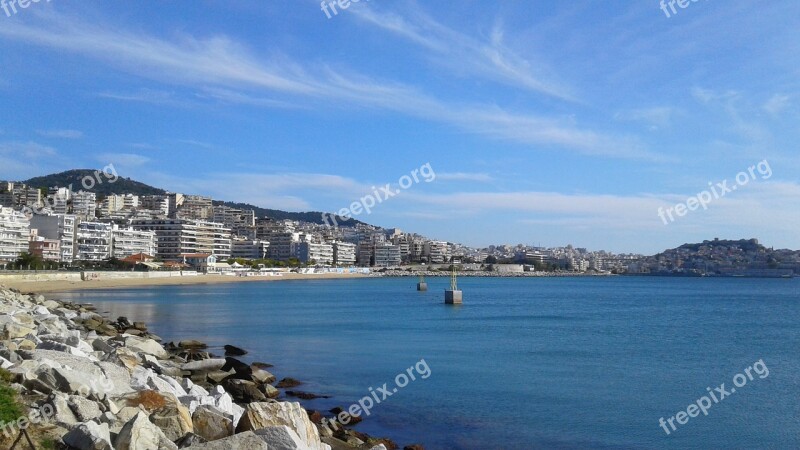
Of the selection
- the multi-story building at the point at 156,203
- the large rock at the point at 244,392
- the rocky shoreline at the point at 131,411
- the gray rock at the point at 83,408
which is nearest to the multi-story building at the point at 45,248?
the multi-story building at the point at 156,203

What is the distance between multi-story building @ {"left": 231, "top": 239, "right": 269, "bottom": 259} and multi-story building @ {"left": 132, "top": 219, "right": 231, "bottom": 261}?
14.5m

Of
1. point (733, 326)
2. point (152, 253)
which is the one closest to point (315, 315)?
point (733, 326)

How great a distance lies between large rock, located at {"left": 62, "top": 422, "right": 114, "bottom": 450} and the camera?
7.06 m

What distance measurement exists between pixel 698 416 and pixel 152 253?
123 metres

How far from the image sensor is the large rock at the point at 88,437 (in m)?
7.06

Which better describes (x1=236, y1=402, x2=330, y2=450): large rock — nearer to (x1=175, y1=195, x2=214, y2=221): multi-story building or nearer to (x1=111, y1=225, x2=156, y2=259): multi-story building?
(x1=111, y1=225, x2=156, y2=259): multi-story building

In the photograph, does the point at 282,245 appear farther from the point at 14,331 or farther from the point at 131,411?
the point at 131,411

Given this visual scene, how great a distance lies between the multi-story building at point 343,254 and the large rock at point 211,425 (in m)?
168

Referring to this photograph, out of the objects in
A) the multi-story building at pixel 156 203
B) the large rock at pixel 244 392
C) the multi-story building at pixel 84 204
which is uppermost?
the multi-story building at pixel 156 203

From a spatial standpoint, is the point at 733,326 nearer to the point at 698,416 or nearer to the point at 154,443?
the point at 698,416

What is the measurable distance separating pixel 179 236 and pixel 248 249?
27659 millimetres

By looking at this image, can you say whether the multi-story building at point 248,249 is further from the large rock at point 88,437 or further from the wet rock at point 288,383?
the large rock at point 88,437

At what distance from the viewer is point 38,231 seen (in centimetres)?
10481

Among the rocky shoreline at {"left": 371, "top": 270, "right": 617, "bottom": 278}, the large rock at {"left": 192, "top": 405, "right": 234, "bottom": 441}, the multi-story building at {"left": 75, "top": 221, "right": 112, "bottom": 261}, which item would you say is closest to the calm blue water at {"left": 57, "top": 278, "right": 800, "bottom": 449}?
the large rock at {"left": 192, "top": 405, "right": 234, "bottom": 441}
